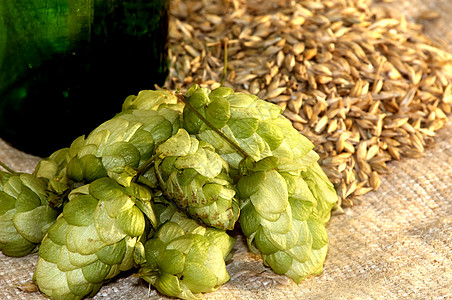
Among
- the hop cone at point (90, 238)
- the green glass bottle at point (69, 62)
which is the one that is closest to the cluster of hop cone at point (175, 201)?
the hop cone at point (90, 238)

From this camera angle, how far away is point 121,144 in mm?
828

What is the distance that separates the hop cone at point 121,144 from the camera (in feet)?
2.69

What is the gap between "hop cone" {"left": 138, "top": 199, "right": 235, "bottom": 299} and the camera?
2.53 feet

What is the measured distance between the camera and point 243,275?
0.91 meters

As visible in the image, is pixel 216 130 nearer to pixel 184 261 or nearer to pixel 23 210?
pixel 184 261

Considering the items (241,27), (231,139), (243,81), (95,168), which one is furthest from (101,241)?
(241,27)

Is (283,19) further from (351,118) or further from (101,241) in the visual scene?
(101,241)

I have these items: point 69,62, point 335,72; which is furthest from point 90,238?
point 335,72

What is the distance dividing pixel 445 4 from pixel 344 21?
463 millimetres

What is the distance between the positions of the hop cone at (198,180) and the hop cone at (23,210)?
182mm

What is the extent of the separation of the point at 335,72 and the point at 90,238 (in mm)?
602

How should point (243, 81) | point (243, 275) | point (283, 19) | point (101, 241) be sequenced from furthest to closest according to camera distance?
point (283, 19) < point (243, 81) < point (243, 275) < point (101, 241)

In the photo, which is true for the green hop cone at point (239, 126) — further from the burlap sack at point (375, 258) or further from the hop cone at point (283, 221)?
the burlap sack at point (375, 258)

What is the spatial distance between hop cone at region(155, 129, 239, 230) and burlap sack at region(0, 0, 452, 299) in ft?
0.42
